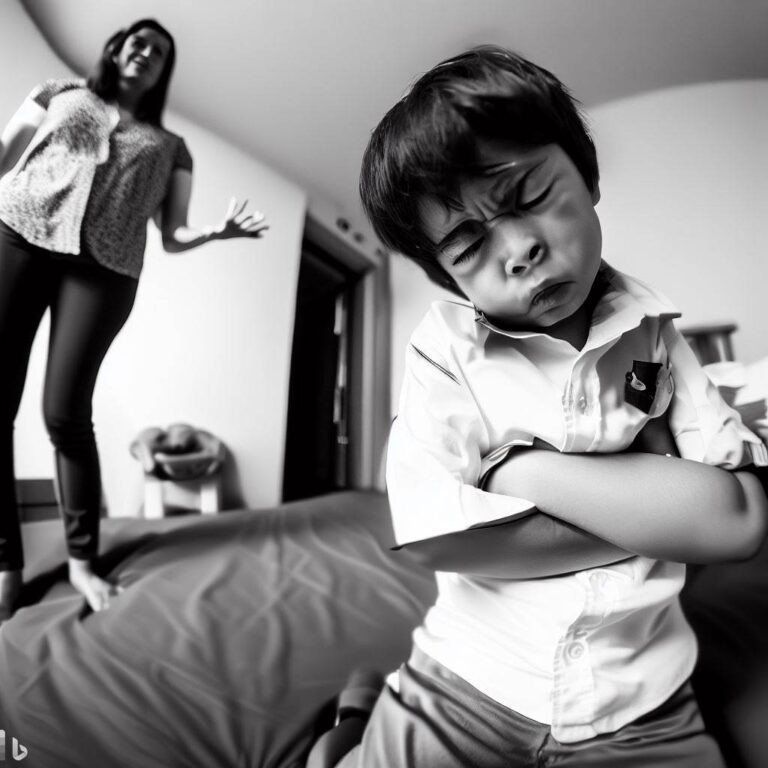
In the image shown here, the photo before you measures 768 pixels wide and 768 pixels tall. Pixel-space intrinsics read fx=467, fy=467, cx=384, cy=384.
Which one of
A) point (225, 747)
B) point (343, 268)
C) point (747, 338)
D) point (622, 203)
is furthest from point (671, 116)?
point (225, 747)

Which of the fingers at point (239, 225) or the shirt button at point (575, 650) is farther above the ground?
the fingers at point (239, 225)

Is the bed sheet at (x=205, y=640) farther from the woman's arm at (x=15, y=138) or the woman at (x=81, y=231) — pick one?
the woman's arm at (x=15, y=138)

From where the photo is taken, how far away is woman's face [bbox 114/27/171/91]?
0.40 meters

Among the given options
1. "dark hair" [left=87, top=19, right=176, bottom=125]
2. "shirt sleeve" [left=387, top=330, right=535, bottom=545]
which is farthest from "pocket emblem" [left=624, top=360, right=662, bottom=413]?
"dark hair" [left=87, top=19, right=176, bottom=125]

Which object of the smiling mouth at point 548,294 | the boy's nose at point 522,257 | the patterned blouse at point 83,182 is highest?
the patterned blouse at point 83,182

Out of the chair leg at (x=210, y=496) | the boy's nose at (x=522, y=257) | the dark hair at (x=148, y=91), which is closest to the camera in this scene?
the boy's nose at (x=522, y=257)

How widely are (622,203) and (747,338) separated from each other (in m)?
0.21

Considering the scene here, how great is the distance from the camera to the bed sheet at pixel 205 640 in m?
0.34

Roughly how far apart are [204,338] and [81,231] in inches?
6.1

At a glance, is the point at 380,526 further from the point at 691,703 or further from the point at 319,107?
the point at 319,107

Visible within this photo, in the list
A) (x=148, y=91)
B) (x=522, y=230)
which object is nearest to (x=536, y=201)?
(x=522, y=230)

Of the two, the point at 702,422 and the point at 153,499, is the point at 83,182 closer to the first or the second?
the point at 153,499
